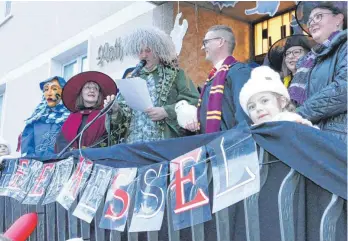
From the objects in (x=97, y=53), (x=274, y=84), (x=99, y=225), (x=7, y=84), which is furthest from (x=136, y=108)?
(x=7, y=84)

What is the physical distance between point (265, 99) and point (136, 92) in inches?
39.3

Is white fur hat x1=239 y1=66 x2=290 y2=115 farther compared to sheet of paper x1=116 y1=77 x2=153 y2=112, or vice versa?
sheet of paper x1=116 y1=77 x2=153 y2=112

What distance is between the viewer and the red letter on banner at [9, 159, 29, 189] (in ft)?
11.5

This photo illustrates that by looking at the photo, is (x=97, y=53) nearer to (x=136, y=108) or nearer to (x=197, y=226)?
(x=136, y=108)

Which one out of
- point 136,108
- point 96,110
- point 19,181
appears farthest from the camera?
point 96,110

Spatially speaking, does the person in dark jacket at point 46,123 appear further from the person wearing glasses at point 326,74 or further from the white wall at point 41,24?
the person wearing glasses at point 326,74

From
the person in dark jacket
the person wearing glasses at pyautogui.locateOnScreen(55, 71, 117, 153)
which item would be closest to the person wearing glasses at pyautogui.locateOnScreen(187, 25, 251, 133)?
the person wearing glasses at pyautogui.locateOnScreen(55, 71, 117, 153)

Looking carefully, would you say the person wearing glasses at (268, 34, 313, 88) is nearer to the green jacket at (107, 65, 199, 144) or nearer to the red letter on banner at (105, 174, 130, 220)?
the green jacket at (107, 65, 199, 144)

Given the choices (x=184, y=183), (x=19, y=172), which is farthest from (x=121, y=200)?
(x=19, y=172)

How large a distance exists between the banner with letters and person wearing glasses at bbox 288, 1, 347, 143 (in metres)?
0.54

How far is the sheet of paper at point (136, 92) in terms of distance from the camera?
9.96 ft

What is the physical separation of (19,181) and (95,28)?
13.8 ft

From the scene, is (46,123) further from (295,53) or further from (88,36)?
(295,53)

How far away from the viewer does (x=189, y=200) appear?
2.10m
